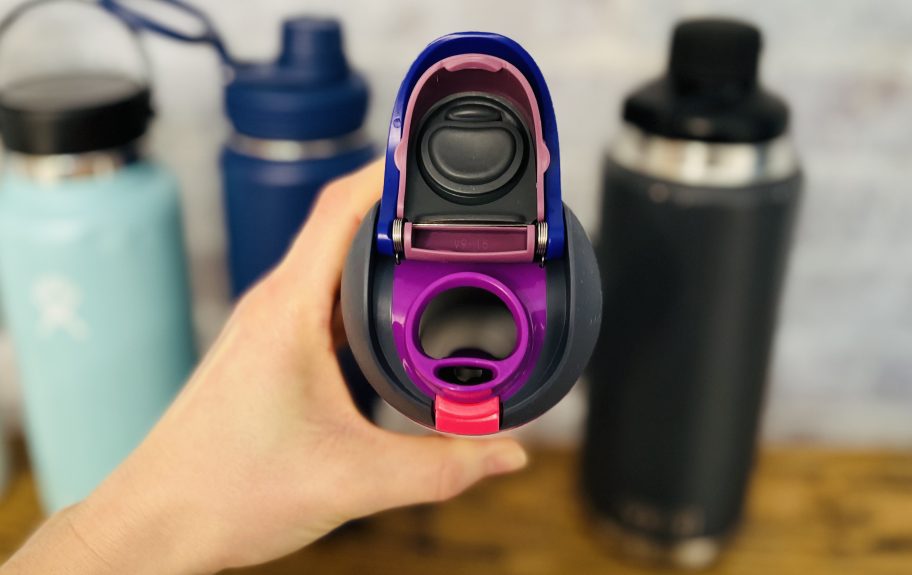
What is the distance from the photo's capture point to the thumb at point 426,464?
1.50ft

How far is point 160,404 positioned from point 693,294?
0.39 metres

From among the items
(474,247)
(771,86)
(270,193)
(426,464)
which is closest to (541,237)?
(474,247)

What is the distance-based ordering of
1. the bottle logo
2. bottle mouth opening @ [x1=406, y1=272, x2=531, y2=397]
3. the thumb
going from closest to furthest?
bottle mouth opening @ [x1=406, y1=272, x2=531, y2=397], the thumb, the bottle logo

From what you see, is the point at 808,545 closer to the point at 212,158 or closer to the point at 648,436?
the point at 648,436

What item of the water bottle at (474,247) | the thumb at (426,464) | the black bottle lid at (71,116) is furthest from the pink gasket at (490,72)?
the black bottle lid at (71,116)

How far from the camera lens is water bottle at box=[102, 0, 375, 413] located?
54 cm

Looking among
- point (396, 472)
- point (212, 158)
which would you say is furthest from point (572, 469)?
point (212, 158)

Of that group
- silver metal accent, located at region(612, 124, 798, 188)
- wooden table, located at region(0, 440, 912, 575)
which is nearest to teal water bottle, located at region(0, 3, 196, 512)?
wooden table, located at region(0, 440, 912, 575)

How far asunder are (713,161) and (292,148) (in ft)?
0.91

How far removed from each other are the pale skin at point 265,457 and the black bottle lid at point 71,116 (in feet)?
0.60

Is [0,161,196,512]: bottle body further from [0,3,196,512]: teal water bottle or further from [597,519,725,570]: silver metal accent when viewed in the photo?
[597,519,725,570]: silver metal accent

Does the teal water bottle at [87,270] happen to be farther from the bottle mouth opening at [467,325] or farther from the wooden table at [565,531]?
the bottle mouth opening at [467,325]

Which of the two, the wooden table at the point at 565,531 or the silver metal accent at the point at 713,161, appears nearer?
the silver metal accent at the point at 713,161

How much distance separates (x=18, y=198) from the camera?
55cm
